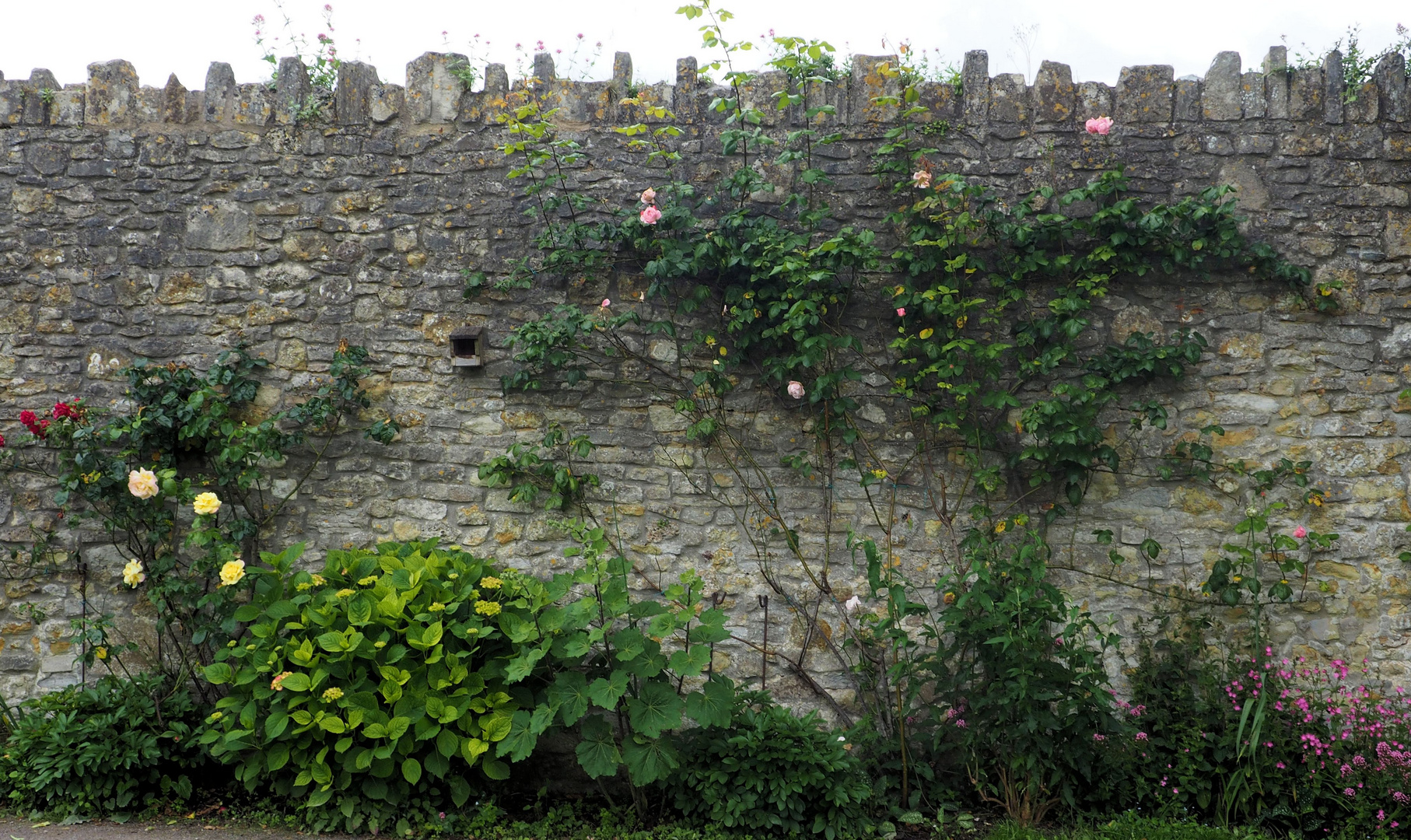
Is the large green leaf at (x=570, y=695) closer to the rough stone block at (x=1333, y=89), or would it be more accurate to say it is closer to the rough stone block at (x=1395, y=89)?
the rough stone block at (x=1333, y=89)

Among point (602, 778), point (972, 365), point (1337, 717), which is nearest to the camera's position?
point (1337, 717)

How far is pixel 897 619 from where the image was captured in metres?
3.98

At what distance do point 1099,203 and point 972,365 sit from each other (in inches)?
38.0

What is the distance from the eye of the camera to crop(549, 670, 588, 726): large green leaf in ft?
11.4

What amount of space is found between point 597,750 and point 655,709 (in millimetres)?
291

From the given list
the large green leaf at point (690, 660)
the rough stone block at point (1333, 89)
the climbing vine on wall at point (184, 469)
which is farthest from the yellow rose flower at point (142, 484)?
the rough stone block at point (1333, 89)

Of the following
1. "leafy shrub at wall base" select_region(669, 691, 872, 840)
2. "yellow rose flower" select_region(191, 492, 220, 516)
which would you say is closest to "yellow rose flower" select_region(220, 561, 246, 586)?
"yellow rose flower" select_region(191, 492, 220, 516)

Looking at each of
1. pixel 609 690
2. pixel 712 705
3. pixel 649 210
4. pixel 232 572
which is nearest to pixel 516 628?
Result: pixel 609 690

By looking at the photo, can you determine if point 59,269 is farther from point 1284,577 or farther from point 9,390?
point 1284,577

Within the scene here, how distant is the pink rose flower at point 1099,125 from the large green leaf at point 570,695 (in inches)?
131

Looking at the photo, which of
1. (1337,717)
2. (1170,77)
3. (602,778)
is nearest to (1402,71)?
(1170,77)

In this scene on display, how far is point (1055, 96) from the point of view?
4230mm

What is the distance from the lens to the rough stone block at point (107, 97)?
4.36 m

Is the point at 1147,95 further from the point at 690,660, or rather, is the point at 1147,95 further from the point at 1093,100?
the point at 690,660
